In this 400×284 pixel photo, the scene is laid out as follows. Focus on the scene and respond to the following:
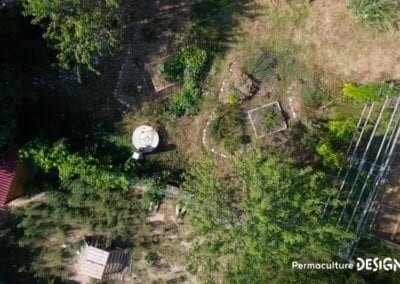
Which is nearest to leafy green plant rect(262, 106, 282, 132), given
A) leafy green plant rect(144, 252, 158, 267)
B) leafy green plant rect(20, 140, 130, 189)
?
leafy green plant rect(20, 140, 130, 189)

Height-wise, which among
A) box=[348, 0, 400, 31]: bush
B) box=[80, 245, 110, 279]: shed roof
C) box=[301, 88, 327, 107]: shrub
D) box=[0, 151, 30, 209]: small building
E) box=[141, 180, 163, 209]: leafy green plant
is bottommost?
box=[80, 245, 110, 279]: shed roof

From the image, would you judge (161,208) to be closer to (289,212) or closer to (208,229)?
(208,229)

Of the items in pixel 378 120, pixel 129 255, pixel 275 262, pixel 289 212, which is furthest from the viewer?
pixel 129 255

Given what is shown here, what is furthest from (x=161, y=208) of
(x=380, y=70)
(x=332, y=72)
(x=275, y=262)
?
(x=380, y=70)

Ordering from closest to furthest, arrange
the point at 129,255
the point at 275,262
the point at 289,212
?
the point at 289,212 → the point at 275,262 → the point at 129,255

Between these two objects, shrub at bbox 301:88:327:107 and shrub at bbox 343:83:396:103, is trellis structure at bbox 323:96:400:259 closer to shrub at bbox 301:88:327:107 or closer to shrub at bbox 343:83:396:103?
shrub at bbox 343:83:396:103

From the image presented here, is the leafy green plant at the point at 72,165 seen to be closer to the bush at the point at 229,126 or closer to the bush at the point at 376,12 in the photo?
the bush at the point at 229,126

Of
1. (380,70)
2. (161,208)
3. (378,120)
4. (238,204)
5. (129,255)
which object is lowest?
(129,255)
